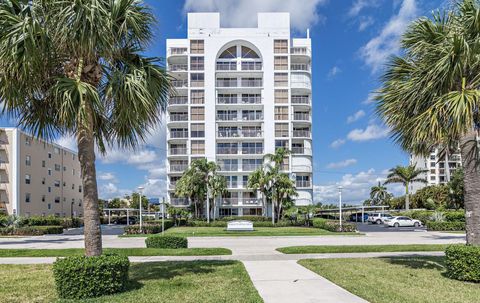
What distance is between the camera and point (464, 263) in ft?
31.9

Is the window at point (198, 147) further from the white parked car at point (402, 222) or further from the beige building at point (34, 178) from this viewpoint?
the white parked car at point (402, 222)

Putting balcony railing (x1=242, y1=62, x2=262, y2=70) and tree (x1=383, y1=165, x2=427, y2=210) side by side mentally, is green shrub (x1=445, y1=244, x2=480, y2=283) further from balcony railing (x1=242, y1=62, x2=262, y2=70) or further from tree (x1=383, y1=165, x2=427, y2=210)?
tree (x1=383, y1=165, x2=427, y2=210)

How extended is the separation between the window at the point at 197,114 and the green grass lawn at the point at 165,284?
44061mm

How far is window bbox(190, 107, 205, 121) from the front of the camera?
57.1 metres

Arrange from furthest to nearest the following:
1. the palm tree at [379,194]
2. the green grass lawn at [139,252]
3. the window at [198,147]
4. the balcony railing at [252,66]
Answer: the palm tree at [379,194] < the balcony railing at [252,66] < the window at [198,147] < the green grass lawn at [139,252]

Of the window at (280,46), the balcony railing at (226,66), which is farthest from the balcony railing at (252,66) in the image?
the window at (280,46)

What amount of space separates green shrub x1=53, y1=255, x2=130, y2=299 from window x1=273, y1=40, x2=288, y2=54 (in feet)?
174

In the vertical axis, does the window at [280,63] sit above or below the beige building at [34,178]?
above

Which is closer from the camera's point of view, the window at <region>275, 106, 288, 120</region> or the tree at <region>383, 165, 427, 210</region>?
the window at <region>275, 106, 288, 120</region>

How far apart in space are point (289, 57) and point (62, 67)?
51.1 metres

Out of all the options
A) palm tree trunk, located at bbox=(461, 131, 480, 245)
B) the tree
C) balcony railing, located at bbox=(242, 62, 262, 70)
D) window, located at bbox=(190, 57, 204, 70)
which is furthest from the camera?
the tree

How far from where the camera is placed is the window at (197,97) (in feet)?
188

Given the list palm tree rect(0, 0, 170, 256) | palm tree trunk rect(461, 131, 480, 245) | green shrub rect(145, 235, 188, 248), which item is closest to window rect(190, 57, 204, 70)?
green shrub rect(145, 235, 188, 248)

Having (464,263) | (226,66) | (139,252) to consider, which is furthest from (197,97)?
(464,263)
